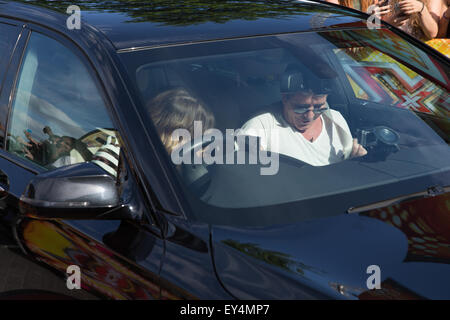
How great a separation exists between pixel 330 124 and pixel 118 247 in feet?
3.42

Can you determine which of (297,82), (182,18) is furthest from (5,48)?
(297,82)

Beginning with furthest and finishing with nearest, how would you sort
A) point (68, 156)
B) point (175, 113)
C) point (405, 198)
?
point (68, 156) < point (175, 113) < point (405, 198)

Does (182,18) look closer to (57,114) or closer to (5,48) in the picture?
(57,114)

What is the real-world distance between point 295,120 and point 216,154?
46 centimetres

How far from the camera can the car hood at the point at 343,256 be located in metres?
1.66

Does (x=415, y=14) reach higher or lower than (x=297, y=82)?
higher

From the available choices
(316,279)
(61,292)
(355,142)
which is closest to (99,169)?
(61,292)

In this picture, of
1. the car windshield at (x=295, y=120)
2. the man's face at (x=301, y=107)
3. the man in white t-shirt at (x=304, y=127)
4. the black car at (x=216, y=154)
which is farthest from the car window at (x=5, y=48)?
the man's face at (x=301, y=107)

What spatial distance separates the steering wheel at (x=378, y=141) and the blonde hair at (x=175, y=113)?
1.91ft

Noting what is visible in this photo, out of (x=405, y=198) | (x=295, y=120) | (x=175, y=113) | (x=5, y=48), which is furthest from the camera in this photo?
(x=5, y=48)

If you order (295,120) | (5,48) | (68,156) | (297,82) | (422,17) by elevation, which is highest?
(422,17)

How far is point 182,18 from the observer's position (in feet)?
8.28

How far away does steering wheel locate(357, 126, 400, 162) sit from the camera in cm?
233

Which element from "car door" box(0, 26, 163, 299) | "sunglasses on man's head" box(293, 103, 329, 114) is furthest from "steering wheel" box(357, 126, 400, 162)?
"car door" box(0, 26, 163, 299)
